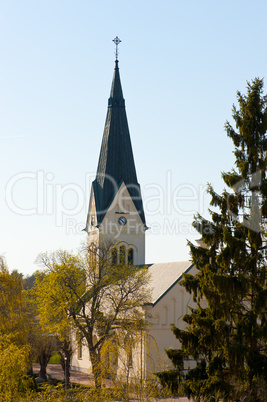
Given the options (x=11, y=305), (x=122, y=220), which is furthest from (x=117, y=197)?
(x=11, y=305)

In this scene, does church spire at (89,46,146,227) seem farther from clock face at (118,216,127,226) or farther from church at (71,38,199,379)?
clock face at (118,216,127,226)

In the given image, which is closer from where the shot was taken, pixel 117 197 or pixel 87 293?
pixel 87 293

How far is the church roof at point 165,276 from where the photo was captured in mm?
43750

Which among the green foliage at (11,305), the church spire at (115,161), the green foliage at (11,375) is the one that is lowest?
the green foliage at (11,375)

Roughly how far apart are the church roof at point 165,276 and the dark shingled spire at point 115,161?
744 cm

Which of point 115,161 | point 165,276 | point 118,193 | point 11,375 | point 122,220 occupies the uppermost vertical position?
point 115,161

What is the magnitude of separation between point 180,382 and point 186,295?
2206cm

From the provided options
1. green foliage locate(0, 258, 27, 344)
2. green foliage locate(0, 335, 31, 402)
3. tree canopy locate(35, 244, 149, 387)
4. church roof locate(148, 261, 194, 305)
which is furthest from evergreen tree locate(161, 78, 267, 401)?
church roof locate(148, 261, 194, 305)

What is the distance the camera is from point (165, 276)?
151 feet

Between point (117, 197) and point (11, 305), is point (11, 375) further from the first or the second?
point (117, 197)

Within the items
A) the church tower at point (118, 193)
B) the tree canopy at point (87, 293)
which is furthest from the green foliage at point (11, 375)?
the church tower at point (118, 193)

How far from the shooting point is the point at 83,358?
52.3 meters

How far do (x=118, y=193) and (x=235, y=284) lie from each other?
107 feet

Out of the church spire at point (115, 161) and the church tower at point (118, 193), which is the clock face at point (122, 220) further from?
the church spire at point (115, 161)
